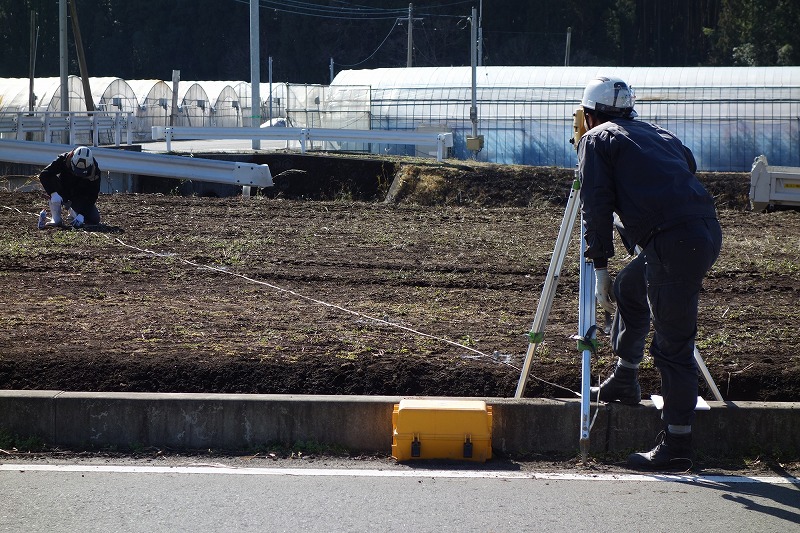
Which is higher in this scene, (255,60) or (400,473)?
(255,60)

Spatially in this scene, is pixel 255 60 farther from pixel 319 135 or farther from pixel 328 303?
pixel 328 303

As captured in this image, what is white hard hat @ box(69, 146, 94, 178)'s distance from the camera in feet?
44.7

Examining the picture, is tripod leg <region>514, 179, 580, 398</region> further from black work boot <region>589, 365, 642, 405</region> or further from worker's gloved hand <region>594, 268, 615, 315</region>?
black work boot <region>589, 365, 642, 405</region>

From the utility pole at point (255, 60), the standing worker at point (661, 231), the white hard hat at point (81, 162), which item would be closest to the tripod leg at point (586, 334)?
the standing worker at point (661, 231)

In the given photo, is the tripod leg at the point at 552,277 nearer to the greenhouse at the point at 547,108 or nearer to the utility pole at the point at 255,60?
the utility pole at the point at 255,60

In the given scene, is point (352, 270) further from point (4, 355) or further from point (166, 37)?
point (166, 37)

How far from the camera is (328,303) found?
9.13 m

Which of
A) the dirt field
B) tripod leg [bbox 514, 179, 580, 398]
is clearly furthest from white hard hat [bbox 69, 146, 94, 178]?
tripod leg [bbox 514, 179, 580, 398]

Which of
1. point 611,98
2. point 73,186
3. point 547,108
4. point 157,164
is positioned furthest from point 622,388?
point 547,108

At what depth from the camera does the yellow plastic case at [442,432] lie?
18.7 feet

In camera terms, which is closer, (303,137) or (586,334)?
(586,334)

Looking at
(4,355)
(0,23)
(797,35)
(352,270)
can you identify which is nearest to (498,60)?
(797,35)

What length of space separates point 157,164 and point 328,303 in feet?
38.0

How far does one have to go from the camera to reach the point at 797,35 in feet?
160
